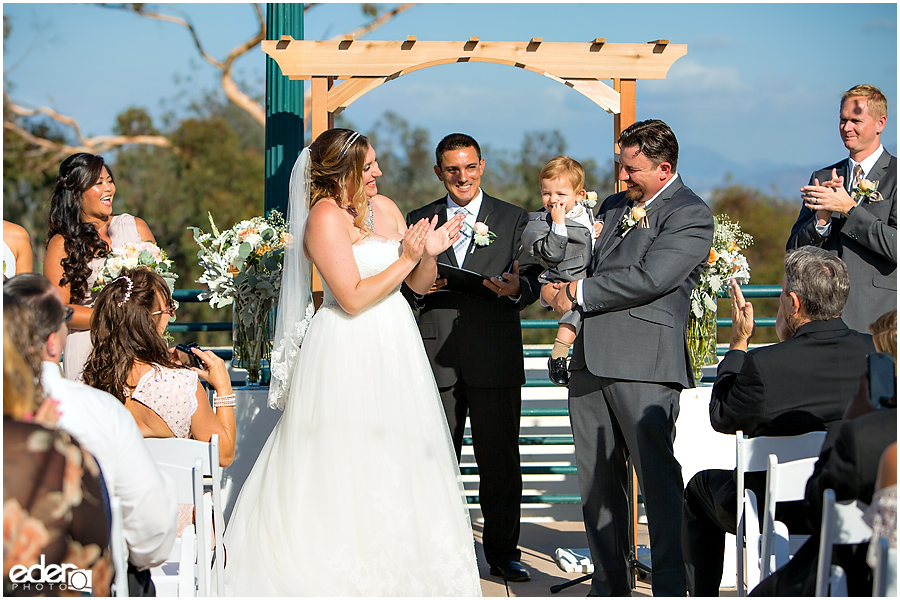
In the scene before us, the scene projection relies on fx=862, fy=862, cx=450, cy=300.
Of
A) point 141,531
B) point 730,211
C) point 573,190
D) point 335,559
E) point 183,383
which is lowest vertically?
point 335,559

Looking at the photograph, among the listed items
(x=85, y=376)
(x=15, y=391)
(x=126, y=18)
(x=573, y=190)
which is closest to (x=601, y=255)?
(x=573, y=190)

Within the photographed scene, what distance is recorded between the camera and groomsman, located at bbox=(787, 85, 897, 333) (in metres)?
3.49

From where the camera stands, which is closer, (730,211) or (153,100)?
(153,100)

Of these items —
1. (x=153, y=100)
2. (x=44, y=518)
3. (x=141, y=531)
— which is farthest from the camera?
(x=153, y=100)

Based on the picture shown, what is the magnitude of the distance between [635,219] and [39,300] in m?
2.18

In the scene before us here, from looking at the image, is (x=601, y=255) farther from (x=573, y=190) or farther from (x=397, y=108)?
(x=397, y=108)

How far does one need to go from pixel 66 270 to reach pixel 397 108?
55.1ft

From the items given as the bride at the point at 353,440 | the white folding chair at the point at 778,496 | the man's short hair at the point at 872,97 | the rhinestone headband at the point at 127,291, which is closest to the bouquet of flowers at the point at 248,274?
the bride at the point at 353,440

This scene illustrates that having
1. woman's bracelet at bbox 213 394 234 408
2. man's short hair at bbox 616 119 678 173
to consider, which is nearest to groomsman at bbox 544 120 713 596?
man's short hair at bbox 616 119 678 173

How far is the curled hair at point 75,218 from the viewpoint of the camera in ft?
13.2

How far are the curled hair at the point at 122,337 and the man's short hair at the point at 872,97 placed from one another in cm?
290

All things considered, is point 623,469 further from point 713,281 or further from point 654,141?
point 654,141

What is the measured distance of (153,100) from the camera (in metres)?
18.0

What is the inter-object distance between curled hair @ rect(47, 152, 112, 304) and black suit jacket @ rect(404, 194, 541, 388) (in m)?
1.56
